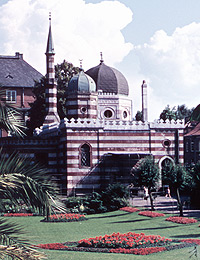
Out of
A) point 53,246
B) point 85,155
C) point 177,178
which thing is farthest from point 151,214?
point 85,155

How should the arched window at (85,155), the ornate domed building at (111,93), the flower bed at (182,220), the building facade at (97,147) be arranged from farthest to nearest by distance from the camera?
the ornate domed building at (111,93), the arched window at (85,155), the building facade at (97,147), the flower bed at (182,220)

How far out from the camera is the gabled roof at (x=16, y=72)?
73.8m

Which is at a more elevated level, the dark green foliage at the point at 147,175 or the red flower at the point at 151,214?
the dark green foliage at the point at 147,175

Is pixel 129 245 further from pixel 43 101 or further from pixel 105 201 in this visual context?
pixel 43 101

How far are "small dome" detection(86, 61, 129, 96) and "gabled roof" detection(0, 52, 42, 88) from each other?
20.4 meters

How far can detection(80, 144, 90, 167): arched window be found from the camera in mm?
41219

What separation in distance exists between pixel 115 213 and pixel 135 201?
16.9 ft

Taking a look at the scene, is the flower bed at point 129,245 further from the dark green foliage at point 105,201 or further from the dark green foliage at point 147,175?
the dark green foliage at point 105,201

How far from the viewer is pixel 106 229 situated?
26.1 metres

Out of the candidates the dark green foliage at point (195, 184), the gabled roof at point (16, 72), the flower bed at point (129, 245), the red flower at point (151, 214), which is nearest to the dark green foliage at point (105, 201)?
the red flower at point (151, 214)

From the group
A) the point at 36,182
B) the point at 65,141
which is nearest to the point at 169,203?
the point at 65,141

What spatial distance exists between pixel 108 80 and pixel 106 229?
32.5 m

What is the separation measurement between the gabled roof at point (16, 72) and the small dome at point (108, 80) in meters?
20.4

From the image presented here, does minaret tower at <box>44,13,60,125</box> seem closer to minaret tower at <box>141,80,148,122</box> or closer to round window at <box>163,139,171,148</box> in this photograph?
minaret tower at <box>141,80,148,122</box>
